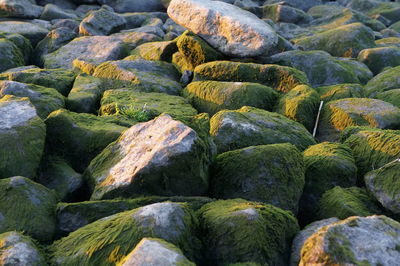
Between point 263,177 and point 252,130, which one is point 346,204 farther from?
point 252,130

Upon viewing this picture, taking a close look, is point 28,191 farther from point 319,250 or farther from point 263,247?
point 319,250

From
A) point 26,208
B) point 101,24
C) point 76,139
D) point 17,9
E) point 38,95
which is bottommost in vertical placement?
point 17,9

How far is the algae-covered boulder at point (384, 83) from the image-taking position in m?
12.9

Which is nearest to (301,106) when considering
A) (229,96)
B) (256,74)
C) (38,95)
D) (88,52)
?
(229,96)

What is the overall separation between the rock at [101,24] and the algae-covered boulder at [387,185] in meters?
12.2

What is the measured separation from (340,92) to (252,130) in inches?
146

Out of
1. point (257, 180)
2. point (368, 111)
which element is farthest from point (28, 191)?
point (368, 111)

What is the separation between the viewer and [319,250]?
469cm

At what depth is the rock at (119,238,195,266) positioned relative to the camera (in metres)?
4.58

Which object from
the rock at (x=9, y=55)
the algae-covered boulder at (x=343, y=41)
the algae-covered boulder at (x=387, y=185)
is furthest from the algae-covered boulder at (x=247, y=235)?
the algae-covered boulder at (x=343, y=41)

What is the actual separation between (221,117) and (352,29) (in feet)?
36.1

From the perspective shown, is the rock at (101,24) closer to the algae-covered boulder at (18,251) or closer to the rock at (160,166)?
the rock at (160,166)

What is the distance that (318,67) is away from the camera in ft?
45.2

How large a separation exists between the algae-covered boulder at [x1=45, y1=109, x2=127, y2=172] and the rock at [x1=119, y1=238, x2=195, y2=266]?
11.4 ft
